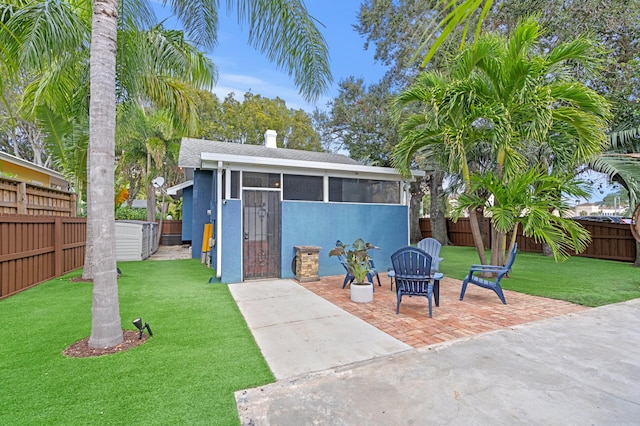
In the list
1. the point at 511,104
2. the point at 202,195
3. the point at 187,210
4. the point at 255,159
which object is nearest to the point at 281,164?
the point at 255,159

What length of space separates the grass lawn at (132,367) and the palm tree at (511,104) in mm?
6087

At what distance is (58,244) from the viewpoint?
793 cm

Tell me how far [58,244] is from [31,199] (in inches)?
47.8

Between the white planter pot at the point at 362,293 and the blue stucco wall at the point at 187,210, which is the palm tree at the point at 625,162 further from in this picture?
the blue stucco wall at the point at 187,210

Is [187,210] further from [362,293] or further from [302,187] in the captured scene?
[362,293]

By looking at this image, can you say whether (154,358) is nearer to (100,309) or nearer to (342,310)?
(100,309)

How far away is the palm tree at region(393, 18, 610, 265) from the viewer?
6617mm

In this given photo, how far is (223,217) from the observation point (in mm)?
7641

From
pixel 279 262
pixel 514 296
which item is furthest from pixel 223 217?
pixel 514 296

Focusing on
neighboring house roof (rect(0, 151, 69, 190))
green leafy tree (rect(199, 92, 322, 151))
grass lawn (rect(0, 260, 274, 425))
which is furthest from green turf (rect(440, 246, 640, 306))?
green leafy tree (rect(199, 92, 322, 151))

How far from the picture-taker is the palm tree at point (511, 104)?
6.62m

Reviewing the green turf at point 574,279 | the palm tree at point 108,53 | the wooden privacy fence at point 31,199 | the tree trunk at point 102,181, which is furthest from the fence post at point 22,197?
the green turf at point 574,279

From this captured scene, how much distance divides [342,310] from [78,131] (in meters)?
8.51

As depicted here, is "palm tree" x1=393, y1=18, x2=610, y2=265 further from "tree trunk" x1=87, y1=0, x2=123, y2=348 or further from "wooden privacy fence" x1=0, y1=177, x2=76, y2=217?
"wooden privacy fence" x1=0, y1=177, x2=76, y2=217
